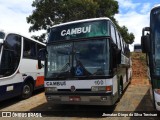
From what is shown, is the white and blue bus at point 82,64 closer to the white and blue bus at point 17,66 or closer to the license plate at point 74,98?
the license plate at point 74,98

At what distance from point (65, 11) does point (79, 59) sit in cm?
1928

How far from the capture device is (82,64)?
328 inches

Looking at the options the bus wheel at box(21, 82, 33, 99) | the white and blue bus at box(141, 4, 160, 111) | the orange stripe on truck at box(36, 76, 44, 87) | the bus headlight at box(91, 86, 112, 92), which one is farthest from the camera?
the orange stripe on truck at box(36, 76, 44, 87)

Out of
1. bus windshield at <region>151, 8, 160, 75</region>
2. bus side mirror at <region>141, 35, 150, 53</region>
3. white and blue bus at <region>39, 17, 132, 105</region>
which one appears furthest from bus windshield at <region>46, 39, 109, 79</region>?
bus windshield at <region>151, 8, 160, 75</region>

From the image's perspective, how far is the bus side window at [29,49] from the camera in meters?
12.1

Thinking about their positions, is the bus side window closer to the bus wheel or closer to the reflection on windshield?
the bus wheel

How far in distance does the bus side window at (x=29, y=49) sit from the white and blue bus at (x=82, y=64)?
332 cm

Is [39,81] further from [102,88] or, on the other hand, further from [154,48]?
[154,48]

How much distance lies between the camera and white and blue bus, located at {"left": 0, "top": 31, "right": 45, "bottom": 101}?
10.1 meters

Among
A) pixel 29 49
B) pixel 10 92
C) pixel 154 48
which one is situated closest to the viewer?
pixel 154 48

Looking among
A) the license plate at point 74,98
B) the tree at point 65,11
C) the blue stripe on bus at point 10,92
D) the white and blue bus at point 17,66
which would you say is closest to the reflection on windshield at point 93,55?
the license plate at point 74,98

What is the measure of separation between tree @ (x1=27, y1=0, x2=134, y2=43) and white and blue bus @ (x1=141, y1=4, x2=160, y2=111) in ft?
63.2

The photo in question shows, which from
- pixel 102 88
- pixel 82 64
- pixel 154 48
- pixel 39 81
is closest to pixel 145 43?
pixel 154 48

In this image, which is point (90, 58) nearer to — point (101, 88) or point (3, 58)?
point (101, 88)
